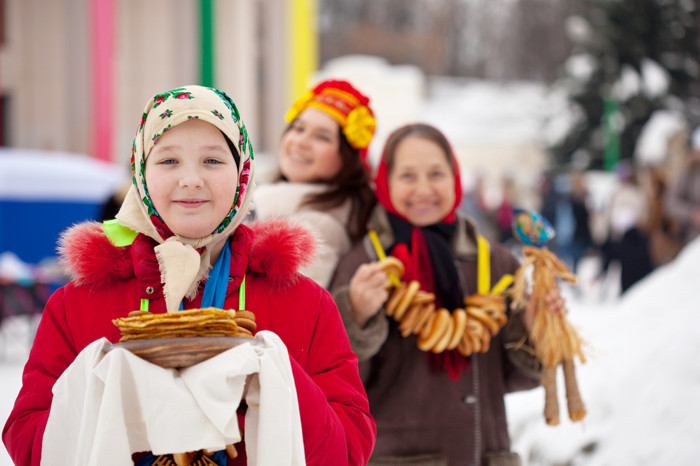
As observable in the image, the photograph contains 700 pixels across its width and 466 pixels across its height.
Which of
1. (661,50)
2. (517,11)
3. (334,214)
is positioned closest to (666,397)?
(334,214)

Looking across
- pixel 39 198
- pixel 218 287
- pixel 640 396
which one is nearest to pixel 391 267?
pixel 218 287

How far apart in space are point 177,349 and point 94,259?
0.39 meters

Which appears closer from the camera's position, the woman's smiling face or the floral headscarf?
the floral headscarf

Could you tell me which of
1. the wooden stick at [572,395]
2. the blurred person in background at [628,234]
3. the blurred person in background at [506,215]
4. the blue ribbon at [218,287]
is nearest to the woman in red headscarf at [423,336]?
the wooden stick at [572,395]

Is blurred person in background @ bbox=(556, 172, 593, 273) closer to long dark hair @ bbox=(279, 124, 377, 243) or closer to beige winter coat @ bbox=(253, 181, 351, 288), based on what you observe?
long dark hair @ bbox=(279, 124, 377, 243)

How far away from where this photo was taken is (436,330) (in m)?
2.71

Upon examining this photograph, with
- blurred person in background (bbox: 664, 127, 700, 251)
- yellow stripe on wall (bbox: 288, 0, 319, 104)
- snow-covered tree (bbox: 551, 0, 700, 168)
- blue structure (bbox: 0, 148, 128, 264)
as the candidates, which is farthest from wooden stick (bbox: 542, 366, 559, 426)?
snow-covered tree (bbox: 551, 0, 700, 168)

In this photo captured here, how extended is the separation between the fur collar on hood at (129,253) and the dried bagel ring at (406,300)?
85 cm

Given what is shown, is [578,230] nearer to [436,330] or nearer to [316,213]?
[316,213]

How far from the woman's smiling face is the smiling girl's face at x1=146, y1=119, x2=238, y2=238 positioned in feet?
4.10

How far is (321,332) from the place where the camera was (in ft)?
5.89

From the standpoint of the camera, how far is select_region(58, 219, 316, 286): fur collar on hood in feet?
5.73

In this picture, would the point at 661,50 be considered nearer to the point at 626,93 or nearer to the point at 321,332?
the point at 626,93

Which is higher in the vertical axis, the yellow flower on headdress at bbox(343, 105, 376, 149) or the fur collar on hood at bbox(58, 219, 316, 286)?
the yellow flower on headdress at bbox(343, 105, 376, 149)
